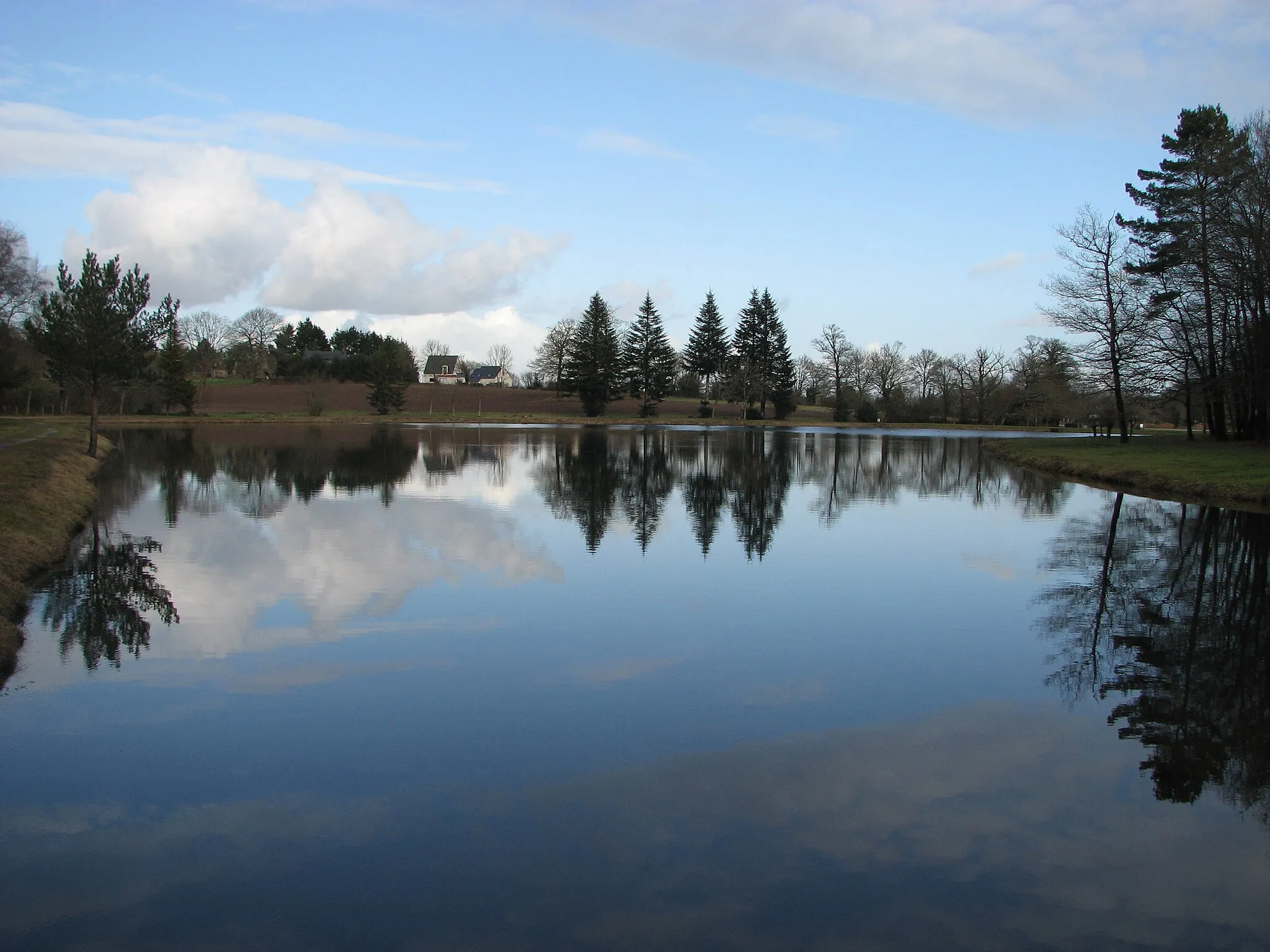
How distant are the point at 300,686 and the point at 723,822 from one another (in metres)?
4.43

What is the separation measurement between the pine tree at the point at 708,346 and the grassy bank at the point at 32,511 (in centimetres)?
7001

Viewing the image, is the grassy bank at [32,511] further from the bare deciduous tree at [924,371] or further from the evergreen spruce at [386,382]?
the bare deciduous tree at [924,371]

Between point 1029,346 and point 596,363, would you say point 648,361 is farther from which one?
point 1029,346

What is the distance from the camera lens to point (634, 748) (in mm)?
7066

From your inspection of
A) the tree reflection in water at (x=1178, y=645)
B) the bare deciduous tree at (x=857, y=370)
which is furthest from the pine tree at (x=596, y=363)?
the tree reflection in water at (x=1178, y=645)

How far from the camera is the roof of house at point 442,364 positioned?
14038 centimetres

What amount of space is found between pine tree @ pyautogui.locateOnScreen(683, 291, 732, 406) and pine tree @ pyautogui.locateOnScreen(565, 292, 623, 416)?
8490 mm

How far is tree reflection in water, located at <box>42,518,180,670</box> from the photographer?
991cm

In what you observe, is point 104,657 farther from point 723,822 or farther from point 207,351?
point 207,351

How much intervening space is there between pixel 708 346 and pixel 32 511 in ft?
271

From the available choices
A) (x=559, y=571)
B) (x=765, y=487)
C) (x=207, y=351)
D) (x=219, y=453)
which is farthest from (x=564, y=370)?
(x=559, y=571)

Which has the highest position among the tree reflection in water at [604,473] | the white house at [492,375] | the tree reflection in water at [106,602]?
the white house at [492,375]

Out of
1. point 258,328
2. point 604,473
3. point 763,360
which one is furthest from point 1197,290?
point 258,328

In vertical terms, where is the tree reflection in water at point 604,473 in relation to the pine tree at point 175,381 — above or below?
below
